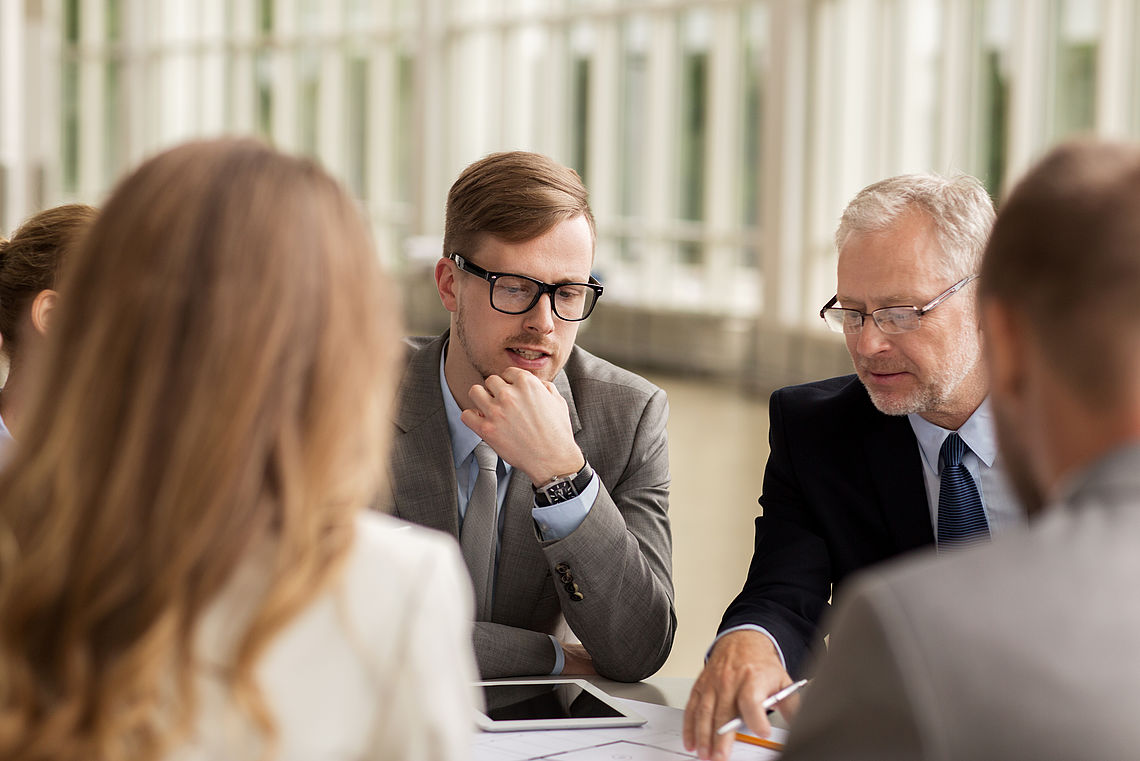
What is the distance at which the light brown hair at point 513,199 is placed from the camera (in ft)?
8.07

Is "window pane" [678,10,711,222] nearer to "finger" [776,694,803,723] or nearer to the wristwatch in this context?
the wristwatch

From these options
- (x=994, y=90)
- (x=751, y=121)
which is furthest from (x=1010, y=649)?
(x=751, y=121)

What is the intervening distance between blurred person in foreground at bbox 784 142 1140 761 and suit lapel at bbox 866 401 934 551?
134 centimetres

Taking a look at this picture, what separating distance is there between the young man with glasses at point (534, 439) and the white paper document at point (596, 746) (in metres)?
0.39

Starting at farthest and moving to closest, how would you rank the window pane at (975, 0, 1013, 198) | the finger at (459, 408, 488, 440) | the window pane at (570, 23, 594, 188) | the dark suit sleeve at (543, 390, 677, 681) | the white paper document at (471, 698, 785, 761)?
the window pane at (570, 23, 594, 188) → the window pane at (975, 0, 1013, 198) → the finger at (459, 408, 488, 440) → the dark suit sleeve at (543, 390, 677, 681) → the white paper document at (471, 698, 785, 761)

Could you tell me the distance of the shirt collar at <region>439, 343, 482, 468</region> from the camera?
2.55 m

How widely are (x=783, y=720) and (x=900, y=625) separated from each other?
3.40 feet

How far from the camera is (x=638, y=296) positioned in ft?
49.0

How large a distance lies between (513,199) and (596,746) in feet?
3.75

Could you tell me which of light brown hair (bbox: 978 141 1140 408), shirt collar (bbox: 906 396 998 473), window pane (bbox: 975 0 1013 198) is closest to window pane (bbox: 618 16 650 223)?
window pane (bbox: 975 0 1013 198)

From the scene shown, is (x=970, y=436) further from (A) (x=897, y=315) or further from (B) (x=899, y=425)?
(A) (x=897, y=315)

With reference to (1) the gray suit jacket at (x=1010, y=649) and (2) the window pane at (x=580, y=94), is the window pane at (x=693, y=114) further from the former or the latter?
(1) the gray suit jacket at (x=1010, y=649)

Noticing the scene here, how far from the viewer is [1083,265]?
37.8 inches

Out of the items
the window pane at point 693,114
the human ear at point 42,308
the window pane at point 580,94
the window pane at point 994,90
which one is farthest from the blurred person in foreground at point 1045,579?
the window pane at point 580,94
